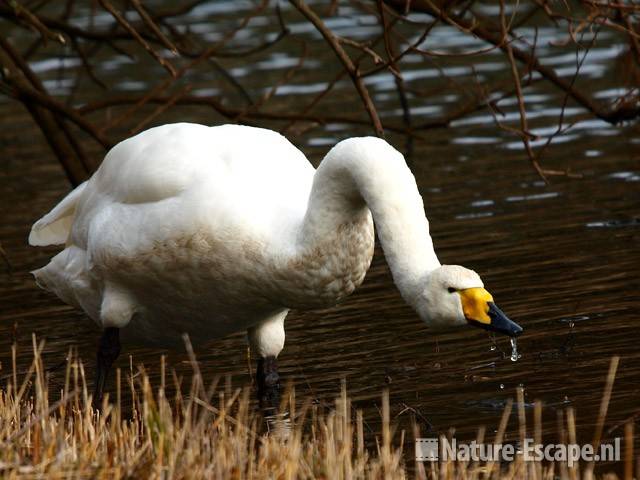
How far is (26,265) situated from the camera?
35.9 ft

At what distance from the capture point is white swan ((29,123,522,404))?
18.9 feet

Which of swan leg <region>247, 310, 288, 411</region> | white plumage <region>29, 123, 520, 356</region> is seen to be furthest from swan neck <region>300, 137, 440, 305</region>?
swan leg <region>247, 310, 288, 411</region>

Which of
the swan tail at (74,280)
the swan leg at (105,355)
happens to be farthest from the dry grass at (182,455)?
the swan tail at (74,280)

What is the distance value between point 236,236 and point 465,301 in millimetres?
1307

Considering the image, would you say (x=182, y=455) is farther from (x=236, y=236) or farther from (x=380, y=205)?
(x=236, y=236)

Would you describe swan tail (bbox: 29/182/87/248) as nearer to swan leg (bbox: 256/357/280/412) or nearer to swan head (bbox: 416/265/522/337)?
swan leg (bbox: 256/357/280/412)

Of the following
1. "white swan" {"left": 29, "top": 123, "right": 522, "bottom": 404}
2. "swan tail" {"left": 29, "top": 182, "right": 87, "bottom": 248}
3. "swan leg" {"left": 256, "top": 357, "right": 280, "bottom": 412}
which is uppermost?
"swan tail" {"left": 29, "top": 182, "right": 87, "bottom": 248}

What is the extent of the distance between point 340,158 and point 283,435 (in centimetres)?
143

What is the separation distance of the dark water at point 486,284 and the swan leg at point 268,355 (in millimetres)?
178

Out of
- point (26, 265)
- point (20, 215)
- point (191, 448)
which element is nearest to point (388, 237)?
point (191, 448)

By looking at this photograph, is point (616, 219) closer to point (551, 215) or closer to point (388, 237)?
point (551, 215)

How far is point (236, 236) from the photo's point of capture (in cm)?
635

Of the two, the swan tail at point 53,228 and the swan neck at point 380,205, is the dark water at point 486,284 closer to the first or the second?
the swan tail at point 53,228

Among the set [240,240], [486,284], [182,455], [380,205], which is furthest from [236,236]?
[486,284]
